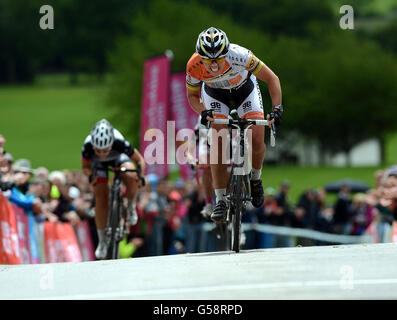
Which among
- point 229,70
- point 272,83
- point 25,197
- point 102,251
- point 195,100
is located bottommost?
point 102,251

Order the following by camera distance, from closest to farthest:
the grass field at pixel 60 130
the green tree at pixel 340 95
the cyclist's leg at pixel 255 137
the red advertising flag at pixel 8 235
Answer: the cyclist's leg at pixel 255 137
the red advertising flag at pixel 8 235
the grass field at pixel 60 130
the green tree at pixel 340 95

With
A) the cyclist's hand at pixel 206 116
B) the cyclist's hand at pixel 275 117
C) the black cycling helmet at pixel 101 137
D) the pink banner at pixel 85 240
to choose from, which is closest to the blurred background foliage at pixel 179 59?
the pink banner at pixel 85 240

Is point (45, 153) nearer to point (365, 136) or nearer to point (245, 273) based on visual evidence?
point (365, 136)

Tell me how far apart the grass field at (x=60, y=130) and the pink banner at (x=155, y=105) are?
4648 centimetres

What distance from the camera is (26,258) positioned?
12.1 m

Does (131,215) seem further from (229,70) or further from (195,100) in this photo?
(229,70)

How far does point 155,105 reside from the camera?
2319 centimetres

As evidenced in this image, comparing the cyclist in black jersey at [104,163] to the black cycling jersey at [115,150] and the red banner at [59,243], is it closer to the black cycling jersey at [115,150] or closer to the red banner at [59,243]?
the black cycling jersey at [115,150]

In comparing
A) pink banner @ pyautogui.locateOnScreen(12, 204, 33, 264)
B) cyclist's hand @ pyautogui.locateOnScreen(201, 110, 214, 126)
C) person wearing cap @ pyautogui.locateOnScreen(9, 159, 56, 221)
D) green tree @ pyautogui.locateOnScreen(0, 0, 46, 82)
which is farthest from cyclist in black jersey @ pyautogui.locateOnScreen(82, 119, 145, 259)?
green tree @ pyautogui.locateOnScreen(0, 0, 46, 82)

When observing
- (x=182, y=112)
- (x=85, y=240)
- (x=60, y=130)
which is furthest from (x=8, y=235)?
(x=60, y=130)

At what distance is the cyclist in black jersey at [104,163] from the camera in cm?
1130

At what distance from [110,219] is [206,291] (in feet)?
17.6

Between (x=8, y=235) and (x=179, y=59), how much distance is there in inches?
2877

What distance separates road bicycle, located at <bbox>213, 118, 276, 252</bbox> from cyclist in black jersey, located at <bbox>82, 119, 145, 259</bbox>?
2070 mm
